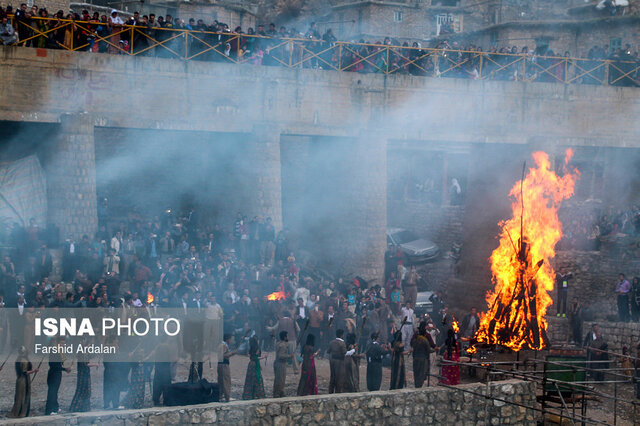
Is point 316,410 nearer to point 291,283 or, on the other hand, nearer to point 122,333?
point 122,333

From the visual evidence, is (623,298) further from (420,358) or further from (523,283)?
(420,358)

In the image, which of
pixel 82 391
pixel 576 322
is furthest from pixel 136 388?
pixel 576 322

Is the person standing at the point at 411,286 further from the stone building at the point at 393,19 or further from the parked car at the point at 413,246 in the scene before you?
the stone building at the point at 393,19

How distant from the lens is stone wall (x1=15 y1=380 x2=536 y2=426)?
10.7 meters

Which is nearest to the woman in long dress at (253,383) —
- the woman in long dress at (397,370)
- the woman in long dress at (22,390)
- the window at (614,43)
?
the woman in long dress at (397,370)

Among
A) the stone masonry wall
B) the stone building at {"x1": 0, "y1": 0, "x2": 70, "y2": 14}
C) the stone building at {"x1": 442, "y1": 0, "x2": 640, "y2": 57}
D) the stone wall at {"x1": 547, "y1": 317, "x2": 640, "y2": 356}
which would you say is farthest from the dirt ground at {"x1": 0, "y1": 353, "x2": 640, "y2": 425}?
the stone building at {"x1": 442, "y1": 0, "x2": 640, "y2": 57}

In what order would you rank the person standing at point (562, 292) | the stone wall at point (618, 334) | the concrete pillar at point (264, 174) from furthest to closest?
the concrete pillar at point (264, 174) < the person standing at point (562, 292) < the stone wall at point (618, 334)

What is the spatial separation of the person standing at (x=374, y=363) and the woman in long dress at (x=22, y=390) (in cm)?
541

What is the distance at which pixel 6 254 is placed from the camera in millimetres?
18406

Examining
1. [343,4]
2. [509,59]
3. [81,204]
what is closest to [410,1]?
[343,4]

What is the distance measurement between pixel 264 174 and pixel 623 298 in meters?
9.63

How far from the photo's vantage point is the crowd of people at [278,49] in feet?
68.9

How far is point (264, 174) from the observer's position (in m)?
22.9

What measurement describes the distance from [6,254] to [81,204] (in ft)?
8.96
